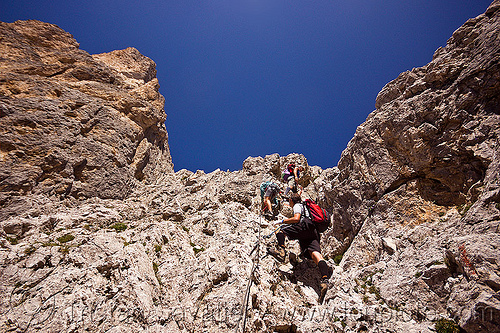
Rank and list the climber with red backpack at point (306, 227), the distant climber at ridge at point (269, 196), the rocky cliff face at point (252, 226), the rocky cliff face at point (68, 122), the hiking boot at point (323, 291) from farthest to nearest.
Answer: the rocky cliff face at point (68, 122) < the distant climber at ridge at point (269, 196) < the climber with red backpack at point (306, 227) < the hiking boot at point (323, 291) < the rocky cliff face at point (252, 226)

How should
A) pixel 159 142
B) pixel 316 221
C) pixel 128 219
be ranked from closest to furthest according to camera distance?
pixel 316 221, pixel 128 219, pixel 159 142

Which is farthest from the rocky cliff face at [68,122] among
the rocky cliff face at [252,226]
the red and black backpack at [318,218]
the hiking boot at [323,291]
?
the hiking boot at [323,291]

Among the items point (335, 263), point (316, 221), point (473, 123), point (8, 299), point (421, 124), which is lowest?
point (8, 299)

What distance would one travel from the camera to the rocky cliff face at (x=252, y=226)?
7.22 metres

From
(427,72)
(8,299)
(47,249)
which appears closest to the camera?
(8,299)

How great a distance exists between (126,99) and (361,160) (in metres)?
21.3

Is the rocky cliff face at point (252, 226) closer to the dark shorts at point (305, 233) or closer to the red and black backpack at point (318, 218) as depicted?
the dark shorts at point (305, 233)

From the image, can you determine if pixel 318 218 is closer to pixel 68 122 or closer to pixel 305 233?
pixel 305 233

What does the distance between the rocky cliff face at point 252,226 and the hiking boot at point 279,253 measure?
333 mm

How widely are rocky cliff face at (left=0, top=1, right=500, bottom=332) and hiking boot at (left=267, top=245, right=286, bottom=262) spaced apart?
0.33 m

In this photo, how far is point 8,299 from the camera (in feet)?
26.7

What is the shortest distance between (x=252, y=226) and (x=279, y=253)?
2617 mm

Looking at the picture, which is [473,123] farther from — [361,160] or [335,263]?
[335,263]

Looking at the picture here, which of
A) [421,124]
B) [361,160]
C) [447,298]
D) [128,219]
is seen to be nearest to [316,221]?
[447,298]
